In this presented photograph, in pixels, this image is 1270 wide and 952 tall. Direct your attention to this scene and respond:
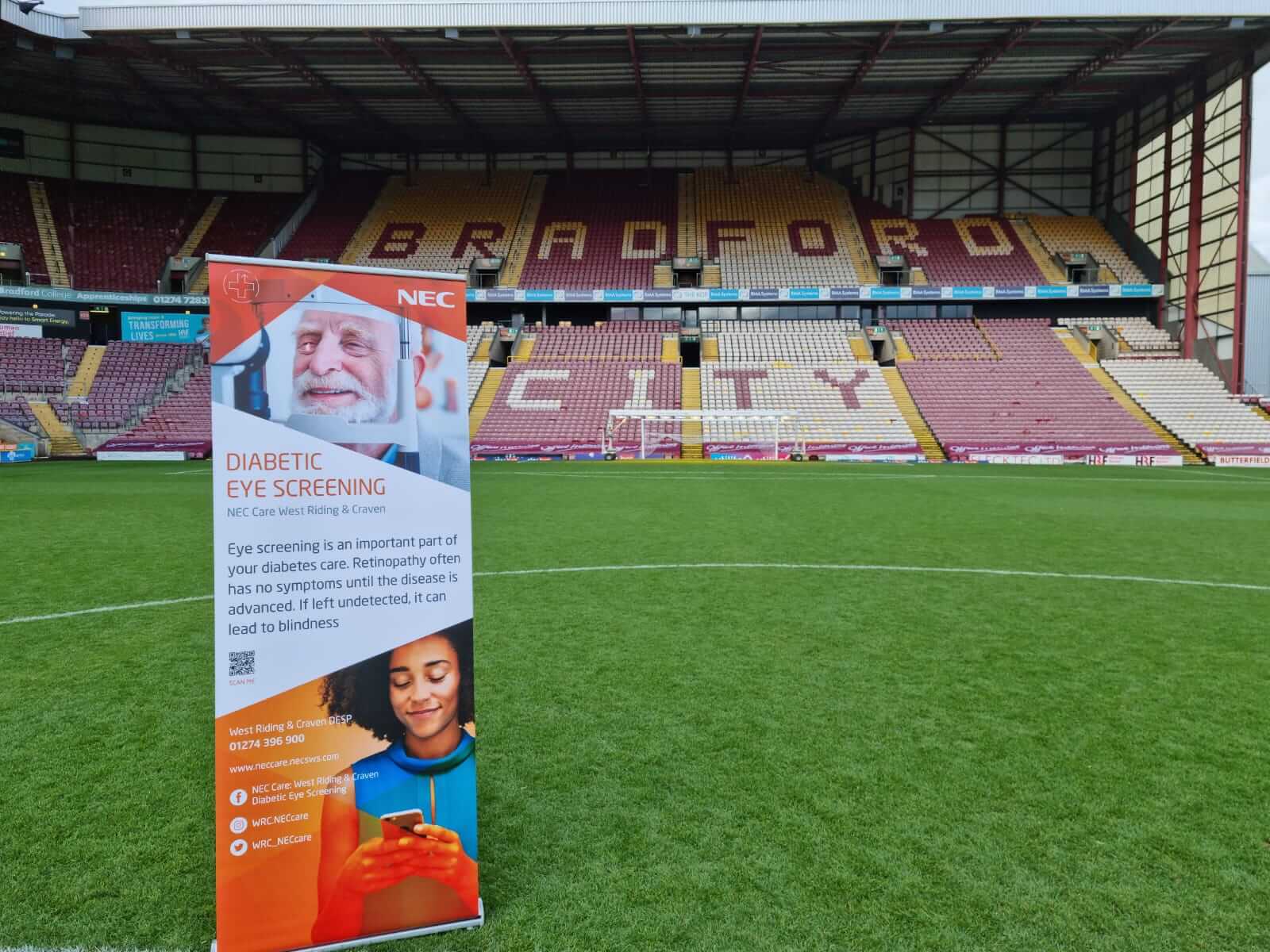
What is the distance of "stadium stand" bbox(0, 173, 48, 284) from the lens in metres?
38.6

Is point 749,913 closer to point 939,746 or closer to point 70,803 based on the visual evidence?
point 939,746

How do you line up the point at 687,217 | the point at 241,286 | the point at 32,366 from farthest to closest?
the point at 687,217
the point at 32,366
the point at 241,286

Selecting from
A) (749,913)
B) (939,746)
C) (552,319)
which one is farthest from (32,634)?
(552,319)

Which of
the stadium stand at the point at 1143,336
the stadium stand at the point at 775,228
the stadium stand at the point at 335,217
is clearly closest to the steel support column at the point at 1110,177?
the stadium stand at the point at 1143,336

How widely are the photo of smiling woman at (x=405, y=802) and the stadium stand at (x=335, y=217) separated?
137ft

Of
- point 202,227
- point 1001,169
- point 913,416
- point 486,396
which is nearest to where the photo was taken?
point 913,416

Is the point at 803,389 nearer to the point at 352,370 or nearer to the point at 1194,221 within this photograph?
the point at 1194,221

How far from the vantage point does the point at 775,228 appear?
4366 centimetres

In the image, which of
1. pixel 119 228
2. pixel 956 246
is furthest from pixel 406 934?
pixel 119 228

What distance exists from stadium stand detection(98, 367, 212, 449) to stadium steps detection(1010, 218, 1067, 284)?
37755 millimetres

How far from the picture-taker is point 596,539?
412 inches

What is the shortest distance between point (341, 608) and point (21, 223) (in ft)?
160

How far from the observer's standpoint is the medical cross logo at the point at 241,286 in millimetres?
2209

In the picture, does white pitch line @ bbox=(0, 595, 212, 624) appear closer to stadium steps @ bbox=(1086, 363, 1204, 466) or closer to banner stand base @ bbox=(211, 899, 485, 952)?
banner stand base @ bbox=(211, 899, 485, 952)
